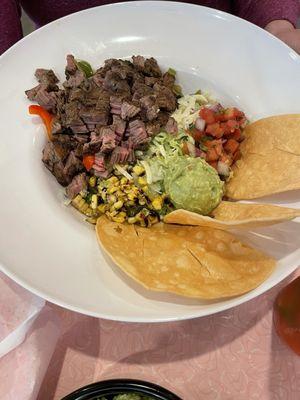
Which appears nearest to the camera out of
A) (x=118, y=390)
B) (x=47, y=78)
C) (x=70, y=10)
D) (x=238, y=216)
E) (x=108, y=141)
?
(x=118, y=390)

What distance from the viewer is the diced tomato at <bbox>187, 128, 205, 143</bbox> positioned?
6.19ft

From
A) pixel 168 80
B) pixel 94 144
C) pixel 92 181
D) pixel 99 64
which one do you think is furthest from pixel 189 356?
pixel 99 64

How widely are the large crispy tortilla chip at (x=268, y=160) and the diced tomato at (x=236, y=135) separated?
3cm

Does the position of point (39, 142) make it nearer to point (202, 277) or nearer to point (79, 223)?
point (79, 223)

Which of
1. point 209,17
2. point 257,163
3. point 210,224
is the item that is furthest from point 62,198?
point 209,17

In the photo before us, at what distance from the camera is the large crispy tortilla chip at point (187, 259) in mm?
1445

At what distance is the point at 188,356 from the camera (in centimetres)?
159

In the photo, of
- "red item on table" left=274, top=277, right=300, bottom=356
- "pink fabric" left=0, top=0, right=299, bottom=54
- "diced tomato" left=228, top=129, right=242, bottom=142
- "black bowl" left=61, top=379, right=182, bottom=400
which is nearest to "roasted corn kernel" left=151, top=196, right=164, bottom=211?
"diced tomato" left=228, top=129, right=242, bottom=142

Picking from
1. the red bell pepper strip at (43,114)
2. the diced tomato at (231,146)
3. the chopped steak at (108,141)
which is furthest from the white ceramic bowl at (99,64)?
the chopped steak at (108,141)

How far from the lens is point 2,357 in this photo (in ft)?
5.04

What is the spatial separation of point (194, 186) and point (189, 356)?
21.8 inches

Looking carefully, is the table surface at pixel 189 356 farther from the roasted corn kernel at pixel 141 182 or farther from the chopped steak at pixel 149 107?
the chopped steak at pixel 149 107

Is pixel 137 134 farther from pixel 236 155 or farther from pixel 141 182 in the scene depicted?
pixel 236 155

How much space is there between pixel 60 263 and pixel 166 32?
1048 mm
